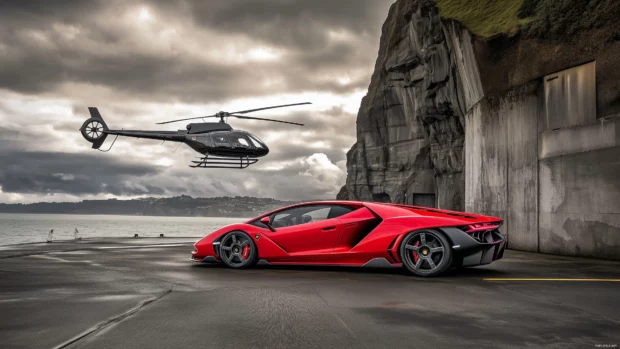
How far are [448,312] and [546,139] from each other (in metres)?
10.2

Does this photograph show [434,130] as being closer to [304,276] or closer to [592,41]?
[592,41]

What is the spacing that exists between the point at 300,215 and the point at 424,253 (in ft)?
7.37

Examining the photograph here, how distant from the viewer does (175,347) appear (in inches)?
150

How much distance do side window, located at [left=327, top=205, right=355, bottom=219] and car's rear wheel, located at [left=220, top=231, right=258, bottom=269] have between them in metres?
1.55

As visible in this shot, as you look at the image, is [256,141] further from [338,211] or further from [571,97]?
[338,211]

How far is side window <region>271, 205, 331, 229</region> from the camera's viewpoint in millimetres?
9055

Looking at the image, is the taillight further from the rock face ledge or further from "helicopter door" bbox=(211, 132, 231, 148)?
"helicopter door" bbox=(211, 132, 231, 148)

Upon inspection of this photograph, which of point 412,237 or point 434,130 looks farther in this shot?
point 434,130

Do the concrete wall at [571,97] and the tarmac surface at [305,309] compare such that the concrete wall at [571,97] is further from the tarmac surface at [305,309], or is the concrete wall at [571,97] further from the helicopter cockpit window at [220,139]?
the helicopter cockpit window at [220,139]

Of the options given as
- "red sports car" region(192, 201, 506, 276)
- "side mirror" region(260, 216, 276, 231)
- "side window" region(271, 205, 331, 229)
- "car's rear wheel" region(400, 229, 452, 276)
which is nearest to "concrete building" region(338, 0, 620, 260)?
"red sports car" region(192, 201, 506, 276)

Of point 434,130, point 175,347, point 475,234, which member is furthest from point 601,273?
point 434,130

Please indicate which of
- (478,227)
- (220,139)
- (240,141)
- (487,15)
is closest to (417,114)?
(240,141)

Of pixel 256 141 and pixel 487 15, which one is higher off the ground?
pixel 487 15

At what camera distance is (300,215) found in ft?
30.6
